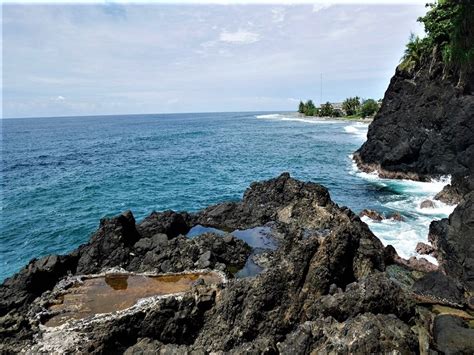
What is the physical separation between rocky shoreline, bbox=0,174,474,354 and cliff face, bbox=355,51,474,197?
19.3m

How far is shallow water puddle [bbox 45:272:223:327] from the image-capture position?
53.2 ft

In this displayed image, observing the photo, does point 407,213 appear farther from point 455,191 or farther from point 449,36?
point 449,36

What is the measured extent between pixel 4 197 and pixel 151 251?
32950 mm

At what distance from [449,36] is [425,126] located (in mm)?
10623

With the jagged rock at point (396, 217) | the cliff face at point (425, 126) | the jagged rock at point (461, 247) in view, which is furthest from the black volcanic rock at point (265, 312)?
the cliff face at point (425, 126)

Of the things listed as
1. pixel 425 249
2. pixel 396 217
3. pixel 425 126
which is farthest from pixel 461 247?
pixel 425 126

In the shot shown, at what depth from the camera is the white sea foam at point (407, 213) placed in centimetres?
2638

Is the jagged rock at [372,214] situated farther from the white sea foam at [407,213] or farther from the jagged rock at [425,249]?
the jagged rock at [425,249]

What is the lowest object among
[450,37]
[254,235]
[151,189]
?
[151,189]

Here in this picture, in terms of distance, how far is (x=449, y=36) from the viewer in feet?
136

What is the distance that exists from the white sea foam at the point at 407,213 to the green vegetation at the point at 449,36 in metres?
13.4

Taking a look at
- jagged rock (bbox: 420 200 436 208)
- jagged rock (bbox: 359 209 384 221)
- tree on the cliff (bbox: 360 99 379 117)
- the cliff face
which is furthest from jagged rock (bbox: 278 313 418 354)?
tree on the cliff (bbox: 360 99 379 117)

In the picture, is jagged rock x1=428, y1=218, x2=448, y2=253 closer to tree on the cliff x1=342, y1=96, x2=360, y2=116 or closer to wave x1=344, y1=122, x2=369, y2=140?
wave x1=344, y1=122, x2=369, y2=140

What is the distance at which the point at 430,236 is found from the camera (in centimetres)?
2564
